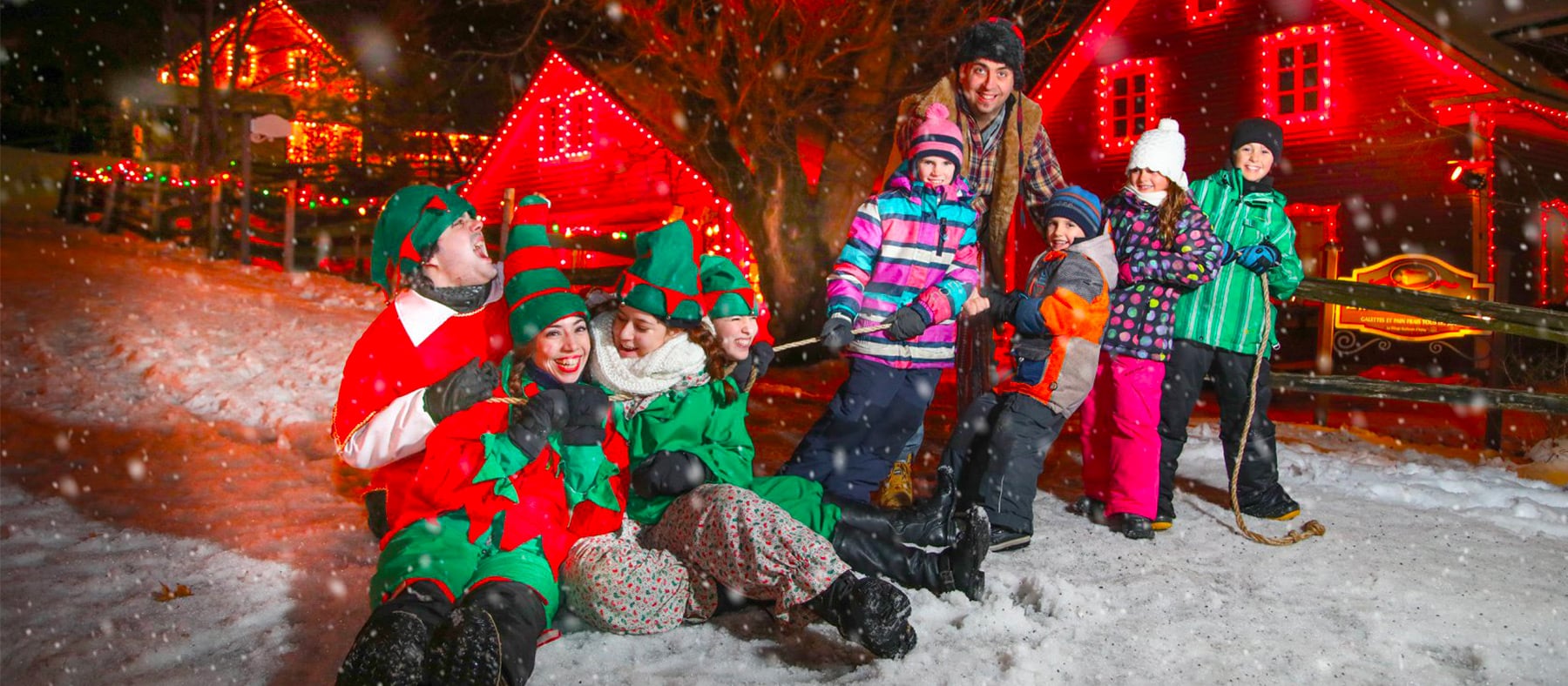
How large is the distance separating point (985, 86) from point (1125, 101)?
41.8 feet

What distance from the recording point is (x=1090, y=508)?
447 cm

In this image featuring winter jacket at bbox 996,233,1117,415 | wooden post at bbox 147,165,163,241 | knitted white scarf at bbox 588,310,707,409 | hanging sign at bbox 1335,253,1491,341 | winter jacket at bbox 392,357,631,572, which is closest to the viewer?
winter jacket at bbox 392,357,631,572

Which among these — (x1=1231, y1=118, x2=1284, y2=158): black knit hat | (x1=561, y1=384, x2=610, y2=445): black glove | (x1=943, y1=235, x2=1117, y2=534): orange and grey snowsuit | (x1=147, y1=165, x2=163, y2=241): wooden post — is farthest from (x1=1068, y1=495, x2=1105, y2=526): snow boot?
(x1=147, y1=165, x2=163, y2=241): wooden post

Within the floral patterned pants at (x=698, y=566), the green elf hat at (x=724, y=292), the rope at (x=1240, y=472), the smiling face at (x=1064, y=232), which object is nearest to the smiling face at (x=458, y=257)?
the green elf hat at (x=724, y=292)

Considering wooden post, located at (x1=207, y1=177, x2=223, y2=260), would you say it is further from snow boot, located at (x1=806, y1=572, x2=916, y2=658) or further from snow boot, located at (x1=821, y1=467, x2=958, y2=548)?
snow boot, located at (x1=806, y1=572, x2=916, y2=658)

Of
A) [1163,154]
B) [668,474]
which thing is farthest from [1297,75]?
[668,474]

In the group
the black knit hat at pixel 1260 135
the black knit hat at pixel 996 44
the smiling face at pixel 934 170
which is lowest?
the smiling face at pixel 934 170

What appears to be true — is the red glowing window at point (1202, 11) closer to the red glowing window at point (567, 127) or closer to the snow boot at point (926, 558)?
the red glowing window at point (567, 127)

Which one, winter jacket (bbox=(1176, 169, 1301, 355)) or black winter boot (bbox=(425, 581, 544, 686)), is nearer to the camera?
black winter boot (bbox=(425, 581, 544, 686))

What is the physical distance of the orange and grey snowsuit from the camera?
396cm

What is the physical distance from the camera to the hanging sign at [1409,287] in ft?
26.9

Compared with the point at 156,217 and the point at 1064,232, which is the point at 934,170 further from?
the point at 156,217

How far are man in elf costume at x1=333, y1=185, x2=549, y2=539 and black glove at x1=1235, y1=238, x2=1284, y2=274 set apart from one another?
10.2 feet

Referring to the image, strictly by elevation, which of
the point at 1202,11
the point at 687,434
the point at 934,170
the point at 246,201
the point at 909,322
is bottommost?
the point at 687,434
